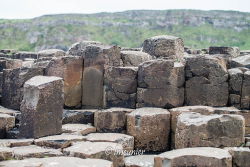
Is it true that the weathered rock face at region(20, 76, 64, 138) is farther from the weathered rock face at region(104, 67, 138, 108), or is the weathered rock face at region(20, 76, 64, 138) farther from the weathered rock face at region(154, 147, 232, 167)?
the weathered rock face at region(154, 147, 232, 167)

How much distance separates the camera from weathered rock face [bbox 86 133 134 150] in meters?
8.59

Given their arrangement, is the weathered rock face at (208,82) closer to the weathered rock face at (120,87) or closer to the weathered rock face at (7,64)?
the weathered rock face at (120,87)

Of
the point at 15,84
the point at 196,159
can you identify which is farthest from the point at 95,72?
the point at 196,159

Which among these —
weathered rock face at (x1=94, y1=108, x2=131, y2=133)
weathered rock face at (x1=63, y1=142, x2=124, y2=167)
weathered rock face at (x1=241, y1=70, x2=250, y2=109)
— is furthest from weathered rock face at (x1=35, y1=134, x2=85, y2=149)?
weathered rock face at (x1=241, y1=70, x2=250, y2=109)

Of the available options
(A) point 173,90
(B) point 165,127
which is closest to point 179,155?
(B) point 165,127

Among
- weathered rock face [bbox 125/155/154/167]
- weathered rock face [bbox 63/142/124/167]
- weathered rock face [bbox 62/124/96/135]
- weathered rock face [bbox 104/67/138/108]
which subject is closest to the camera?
weathered rock face [bbox 63/142/124/167]

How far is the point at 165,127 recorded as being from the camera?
968 cm

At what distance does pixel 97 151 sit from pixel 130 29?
3269 inches

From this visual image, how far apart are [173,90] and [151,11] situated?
9261 cm

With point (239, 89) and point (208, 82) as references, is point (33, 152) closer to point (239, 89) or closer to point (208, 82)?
point (208, 82)

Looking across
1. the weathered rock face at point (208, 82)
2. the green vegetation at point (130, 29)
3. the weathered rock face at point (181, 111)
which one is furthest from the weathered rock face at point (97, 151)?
the green vegetation at point (130, 29)

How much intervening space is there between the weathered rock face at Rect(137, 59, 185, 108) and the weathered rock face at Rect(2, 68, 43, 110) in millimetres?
2998

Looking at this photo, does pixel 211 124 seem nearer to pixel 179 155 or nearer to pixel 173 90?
pixel 179 155

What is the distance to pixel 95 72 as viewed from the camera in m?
10.8
